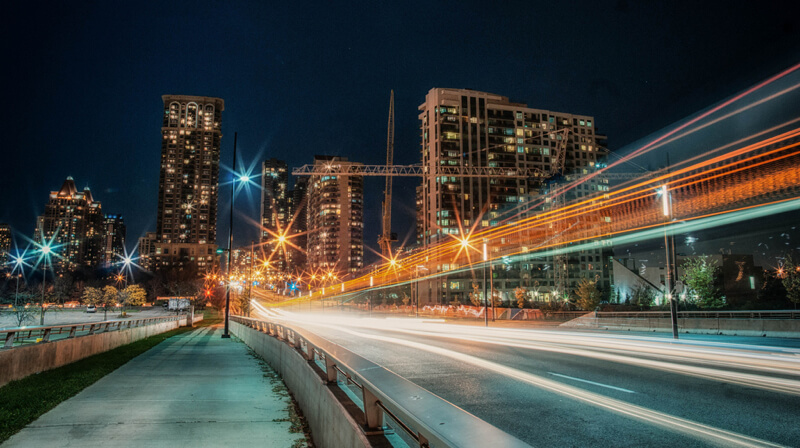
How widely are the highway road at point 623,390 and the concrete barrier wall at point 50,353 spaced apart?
966cm

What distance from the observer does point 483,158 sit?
12925 cm

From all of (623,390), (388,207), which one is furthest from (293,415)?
(388,207)

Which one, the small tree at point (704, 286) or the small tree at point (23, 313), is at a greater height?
the small tree at point (704, 286)

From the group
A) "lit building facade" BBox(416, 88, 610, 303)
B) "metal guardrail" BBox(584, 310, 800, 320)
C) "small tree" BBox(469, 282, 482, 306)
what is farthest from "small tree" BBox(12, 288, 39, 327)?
"lit building facade" BBox(416, 88, 610, 303)

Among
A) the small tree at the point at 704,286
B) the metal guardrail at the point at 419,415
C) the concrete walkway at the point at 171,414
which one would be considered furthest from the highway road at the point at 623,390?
the small tree at the point at 704,286

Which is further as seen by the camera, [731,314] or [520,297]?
[520,297]

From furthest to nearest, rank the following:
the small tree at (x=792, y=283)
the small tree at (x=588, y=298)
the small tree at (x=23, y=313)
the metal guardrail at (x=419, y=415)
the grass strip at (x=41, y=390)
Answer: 1. the small tree at (x=588, y=298)
2. the small tree at (x=23, y=313)
3. the small tree at (x=792, y=283)
4. the grass strip at (x=41, y=390)
5. the metal guardrail at (x=419, y=415)

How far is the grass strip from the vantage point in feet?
28.2

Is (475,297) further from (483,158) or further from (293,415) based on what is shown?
(293,415)

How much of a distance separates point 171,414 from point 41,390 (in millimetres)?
4484

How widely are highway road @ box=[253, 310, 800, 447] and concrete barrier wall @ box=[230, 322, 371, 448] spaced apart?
8.35 feet

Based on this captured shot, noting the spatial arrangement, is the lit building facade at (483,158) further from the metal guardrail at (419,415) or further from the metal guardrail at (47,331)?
the metal guardrail at (419,415)

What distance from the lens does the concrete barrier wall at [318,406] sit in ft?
16.3

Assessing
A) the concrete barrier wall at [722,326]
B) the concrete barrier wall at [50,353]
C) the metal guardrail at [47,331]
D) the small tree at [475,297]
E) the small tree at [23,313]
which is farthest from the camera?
the small tree at [475,297]
